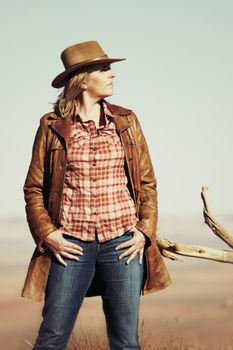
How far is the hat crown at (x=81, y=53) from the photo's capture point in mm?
5633

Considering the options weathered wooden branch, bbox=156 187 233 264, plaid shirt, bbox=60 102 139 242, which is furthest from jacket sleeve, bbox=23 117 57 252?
weathered wooden branch, bbox=156 187 233 264

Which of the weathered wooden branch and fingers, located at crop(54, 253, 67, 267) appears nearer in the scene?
fingers, located at crop(54, 253, 67, 267)

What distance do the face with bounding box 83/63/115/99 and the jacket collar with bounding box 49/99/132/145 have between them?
0.22 metres

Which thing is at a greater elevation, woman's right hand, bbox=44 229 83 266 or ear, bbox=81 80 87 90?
ear, bbox=81 80 87 90

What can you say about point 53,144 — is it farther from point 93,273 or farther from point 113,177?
point 93,273

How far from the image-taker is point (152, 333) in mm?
9336

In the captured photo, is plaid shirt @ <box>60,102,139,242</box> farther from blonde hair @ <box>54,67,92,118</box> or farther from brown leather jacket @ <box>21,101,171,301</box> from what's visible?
blonde hair @ <box>54,67,92,118</box>

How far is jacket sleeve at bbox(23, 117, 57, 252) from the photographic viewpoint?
5625 millimetres

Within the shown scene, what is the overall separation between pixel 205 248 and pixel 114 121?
4685mm

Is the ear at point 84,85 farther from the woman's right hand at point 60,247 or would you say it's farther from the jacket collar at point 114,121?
the woman's right hand at point 60,247

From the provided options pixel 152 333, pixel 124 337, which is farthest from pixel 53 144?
pixel 152 333

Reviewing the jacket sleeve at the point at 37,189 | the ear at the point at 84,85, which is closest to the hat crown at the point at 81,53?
the ear at the point at 84,85

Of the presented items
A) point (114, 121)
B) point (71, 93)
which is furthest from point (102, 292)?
point (71, 93)

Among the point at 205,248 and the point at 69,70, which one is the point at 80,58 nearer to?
the point at 69,70
